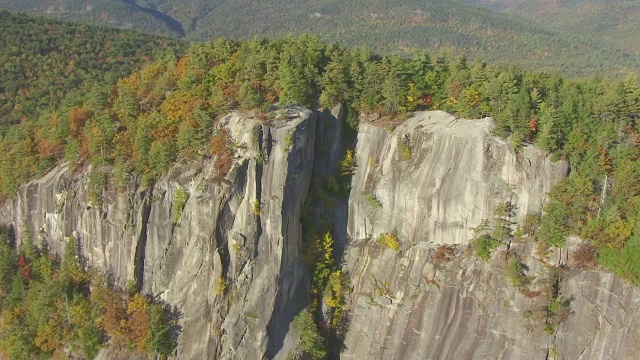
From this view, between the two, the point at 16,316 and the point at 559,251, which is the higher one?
the point at 559,251

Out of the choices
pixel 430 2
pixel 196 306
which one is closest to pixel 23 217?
pixel 196 306

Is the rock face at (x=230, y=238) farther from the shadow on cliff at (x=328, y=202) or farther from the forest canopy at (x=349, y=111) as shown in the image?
the forest canopy at (x=349, y=111)

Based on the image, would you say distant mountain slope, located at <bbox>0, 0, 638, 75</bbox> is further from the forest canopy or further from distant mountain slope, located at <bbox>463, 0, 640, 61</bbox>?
the forest canopy

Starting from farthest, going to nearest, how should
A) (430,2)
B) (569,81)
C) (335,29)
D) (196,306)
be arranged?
(430,2), (335,29), (569,81), (196,306)

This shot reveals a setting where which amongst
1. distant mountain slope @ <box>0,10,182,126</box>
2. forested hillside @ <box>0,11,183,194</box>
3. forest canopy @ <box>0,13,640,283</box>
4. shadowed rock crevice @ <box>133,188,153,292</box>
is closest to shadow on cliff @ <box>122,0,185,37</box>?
distant mountain slope @ <box>0,10,182,126</box>

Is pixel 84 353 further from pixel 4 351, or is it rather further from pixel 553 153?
pixel 553 153
